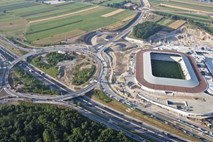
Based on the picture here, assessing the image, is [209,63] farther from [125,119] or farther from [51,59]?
[51,59]

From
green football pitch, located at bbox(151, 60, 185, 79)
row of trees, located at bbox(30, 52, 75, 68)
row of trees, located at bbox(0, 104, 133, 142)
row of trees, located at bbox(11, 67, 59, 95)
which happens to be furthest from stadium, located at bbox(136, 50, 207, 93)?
row of trees, located at bbox(11, 67, 59, 95)

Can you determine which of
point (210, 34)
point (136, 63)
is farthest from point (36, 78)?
point (210, 34)

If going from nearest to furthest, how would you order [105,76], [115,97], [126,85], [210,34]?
1. [115,97]
2. [126,85]
3. [105,76]
4. [210,34]

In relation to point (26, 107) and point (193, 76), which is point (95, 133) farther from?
point (193, 76)

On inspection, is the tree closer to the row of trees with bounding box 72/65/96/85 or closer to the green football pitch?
the row of trees with bounding box 72/65/96/85

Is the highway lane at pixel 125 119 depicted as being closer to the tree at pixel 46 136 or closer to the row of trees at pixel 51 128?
the row of trees at pixel 51 128

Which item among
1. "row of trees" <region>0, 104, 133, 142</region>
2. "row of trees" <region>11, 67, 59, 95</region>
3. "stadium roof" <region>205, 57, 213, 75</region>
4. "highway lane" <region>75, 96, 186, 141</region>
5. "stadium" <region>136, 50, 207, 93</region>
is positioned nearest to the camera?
"row of trees" <region>0, 104, 133, 142</region>
